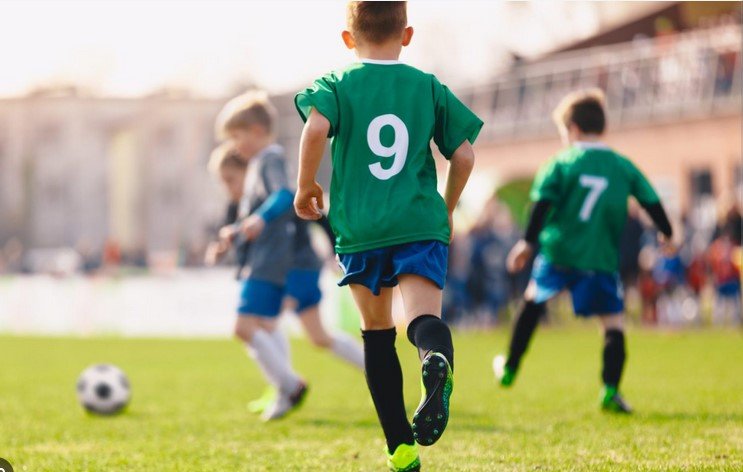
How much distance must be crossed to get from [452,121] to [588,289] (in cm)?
290

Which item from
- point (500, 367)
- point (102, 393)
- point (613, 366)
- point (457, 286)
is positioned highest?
point (613, 366)

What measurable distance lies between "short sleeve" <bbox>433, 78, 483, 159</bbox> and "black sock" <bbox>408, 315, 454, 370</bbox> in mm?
658

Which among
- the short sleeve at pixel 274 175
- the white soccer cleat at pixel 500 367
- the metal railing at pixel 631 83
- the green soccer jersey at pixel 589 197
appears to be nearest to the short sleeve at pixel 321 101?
the short sleeve at pixel 274 175

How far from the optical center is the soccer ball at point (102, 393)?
25.6 feet

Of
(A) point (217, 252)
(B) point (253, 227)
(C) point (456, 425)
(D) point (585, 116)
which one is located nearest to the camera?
(B) point (253, 227)

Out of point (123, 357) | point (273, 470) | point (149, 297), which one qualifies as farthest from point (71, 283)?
point (273, 470)

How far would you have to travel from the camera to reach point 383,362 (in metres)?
4.59

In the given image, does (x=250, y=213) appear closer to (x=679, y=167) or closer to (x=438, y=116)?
(x=438, y=116)

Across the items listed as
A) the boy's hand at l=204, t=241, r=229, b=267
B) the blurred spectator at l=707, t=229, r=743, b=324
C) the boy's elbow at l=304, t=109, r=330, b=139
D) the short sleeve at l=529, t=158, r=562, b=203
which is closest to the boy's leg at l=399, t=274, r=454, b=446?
the boy's elbow at l=304, t=109, r=330, b=139

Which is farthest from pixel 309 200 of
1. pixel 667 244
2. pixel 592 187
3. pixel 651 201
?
pixel 667 244

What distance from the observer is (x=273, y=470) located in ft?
16.5

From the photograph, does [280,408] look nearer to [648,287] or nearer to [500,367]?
[500,367]

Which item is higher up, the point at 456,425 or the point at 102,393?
the point at 456,425

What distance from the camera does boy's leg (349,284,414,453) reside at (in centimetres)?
452
